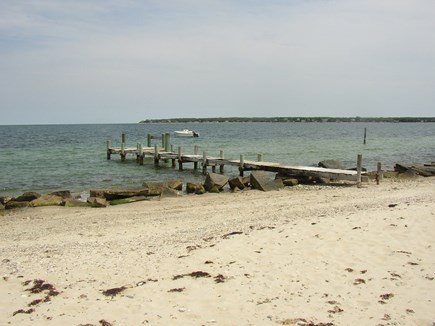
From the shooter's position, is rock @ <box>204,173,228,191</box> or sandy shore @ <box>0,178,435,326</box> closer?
sandy shore @ <box>0,178,435,326</box>

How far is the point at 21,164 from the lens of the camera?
31094mm

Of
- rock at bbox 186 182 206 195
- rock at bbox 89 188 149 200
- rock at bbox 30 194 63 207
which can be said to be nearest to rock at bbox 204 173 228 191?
rock at bbox 186 182 206 195

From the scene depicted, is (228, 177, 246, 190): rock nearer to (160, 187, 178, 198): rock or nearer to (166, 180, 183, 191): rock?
(166, 180, 183, 191): rock

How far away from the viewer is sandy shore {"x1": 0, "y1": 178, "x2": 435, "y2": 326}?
5.88 meters

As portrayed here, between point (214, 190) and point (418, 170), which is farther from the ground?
point (418, 170)

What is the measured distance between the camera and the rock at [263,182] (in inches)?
743

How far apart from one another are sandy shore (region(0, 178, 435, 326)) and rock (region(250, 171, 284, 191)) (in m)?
6.01

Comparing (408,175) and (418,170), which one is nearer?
(408,175)

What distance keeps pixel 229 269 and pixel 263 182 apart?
38.4 feet

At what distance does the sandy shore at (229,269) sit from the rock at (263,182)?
6.01m

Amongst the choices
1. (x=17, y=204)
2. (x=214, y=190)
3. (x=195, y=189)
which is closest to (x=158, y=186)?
(x=195, y=189)

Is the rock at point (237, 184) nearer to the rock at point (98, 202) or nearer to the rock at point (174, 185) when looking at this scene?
the rock at point (174, 185)

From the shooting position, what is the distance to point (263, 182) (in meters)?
19.0

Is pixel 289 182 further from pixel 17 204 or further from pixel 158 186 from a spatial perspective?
pixel 17 204
